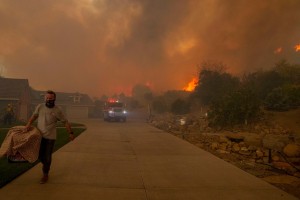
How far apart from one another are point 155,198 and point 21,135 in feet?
9.23

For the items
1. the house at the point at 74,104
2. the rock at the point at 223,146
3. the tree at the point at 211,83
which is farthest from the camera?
the house at the point at 74,104

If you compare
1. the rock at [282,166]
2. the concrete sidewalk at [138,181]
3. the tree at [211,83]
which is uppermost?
the tree at [211,83]

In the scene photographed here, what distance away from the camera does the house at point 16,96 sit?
108 feet

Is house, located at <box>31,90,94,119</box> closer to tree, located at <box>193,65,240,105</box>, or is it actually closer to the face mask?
tree, located at <box>193,65,240,105</box>

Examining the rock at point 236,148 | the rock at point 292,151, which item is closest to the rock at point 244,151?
the rock at point 236,148

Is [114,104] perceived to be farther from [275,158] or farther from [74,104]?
[275,158]

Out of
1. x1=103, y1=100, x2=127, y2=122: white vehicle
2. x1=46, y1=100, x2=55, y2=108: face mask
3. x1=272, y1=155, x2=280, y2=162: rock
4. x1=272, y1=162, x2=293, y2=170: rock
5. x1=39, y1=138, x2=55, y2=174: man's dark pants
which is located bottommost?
x1=272, y1=162, x2=293, y2=170: rock

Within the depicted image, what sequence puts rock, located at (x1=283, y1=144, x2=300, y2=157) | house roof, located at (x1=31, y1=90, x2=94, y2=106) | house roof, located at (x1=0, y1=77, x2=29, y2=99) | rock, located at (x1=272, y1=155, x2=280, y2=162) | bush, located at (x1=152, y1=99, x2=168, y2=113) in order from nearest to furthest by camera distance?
rock, located at (x1=272, y1=155, x2=280, y2=162) → rock, located at (x1=283, y1=144, x2=300, y2=157) → house roof, located at (x1=0, y1=77, x2=29, y2=99) → house roof, located at (x1=31, y1=90, x2=94, y2=106) → bush, located at (x1=152, y1=99, x2=168, y2=113)

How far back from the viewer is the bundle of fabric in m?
Answer: 5.84

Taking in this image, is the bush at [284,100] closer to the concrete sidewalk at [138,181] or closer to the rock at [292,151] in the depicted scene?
the rock at [292,151]

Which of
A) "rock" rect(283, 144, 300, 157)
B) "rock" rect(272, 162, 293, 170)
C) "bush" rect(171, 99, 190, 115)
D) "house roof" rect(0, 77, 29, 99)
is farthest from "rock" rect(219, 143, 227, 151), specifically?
"bush" rect(171, 99, 190, 115)

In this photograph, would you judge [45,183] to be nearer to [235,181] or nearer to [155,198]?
[155,198]

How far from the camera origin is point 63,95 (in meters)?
50.3

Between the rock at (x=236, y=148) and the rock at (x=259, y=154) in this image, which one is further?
the rock at (x=236, y=148)
